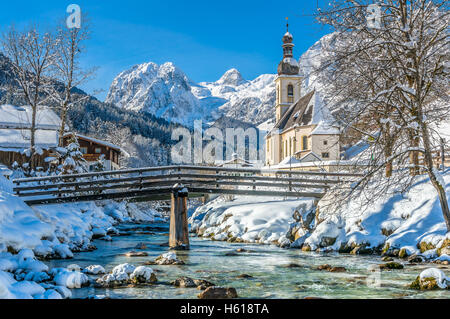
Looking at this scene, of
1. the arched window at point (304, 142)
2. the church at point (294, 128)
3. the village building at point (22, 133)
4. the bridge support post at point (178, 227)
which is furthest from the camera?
the arched window at point (304, 142)

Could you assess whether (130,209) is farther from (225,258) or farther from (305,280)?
(305,280)

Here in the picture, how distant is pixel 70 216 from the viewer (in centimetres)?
2195

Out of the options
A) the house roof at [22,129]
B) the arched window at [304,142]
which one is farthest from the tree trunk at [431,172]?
the arched window at [304,142]

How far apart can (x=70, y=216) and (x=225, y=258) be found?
9.87m

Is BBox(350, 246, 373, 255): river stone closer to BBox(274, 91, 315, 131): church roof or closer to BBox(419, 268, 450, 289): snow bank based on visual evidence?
BBox(419, 268, 450, 289): snow bank

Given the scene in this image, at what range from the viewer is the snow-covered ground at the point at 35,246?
8.05 meters

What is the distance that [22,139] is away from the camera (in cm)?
3741

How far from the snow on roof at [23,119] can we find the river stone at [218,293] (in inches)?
1307

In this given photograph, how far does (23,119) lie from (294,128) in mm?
30250

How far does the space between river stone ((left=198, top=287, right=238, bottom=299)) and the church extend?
2809cm

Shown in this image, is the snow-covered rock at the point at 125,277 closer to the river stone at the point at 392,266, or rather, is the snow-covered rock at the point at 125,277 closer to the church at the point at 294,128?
→ the river stone at the point at 392,266
